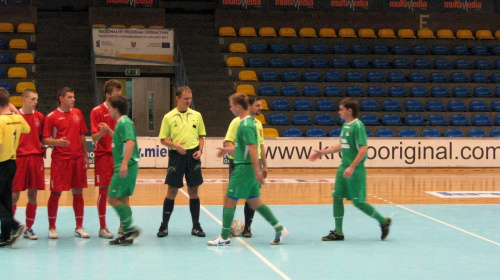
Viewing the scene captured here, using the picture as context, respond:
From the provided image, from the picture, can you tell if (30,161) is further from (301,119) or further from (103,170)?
(301,119)

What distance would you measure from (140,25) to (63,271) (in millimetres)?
19657

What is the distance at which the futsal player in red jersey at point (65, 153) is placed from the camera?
29.4ft

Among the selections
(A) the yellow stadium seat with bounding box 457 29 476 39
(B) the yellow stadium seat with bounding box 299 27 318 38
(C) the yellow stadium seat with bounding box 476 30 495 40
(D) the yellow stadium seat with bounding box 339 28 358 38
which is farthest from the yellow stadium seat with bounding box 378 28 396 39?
(C) the yellow stadium seat with bounding box 476 30 495 40

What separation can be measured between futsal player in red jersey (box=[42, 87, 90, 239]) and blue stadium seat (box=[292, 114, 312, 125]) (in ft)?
46.5

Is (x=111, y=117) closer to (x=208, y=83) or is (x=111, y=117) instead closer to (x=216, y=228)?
(x=216, y=228)

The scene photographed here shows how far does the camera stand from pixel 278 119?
22.8 m

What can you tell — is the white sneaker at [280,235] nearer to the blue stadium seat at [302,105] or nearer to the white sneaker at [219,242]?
the white sneaker at [219,242]

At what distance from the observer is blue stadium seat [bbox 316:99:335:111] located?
23.5 meters

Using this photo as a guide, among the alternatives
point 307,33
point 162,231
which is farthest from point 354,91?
point 162,231

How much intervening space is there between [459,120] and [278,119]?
628 cm

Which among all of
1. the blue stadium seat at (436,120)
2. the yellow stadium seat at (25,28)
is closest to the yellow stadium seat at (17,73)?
the yellow stadium seat at (25,28)

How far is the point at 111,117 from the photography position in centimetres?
883

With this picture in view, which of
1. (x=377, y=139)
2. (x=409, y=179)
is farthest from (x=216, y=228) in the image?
(x=377, y=139)

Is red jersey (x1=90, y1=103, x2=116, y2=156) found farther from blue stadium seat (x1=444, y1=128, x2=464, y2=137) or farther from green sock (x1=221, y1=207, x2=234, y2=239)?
blue stadium seat (x1=444, y1=128, x2=464, y2=137)
